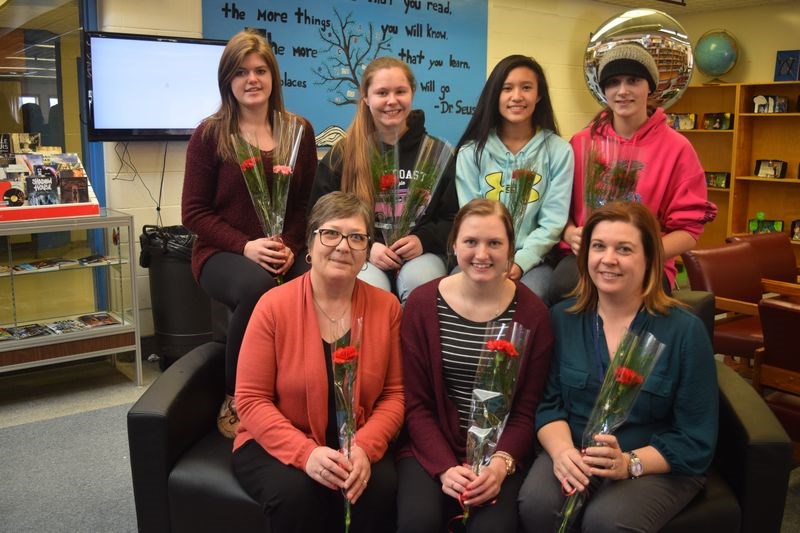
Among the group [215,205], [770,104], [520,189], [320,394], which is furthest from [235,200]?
[770,104]

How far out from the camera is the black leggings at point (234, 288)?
2.46m

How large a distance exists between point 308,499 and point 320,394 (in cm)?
29

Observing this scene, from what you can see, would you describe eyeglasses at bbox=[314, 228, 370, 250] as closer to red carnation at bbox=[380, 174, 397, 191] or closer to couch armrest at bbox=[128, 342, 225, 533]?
red carnation at bbox=[380, 174, 397, 191]

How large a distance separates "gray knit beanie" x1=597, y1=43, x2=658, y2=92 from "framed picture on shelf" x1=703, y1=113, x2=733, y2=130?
524 centimetres

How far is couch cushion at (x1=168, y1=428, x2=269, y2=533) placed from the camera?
2.09m

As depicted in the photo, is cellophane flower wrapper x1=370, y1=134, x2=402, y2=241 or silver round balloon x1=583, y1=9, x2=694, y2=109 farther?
silver round balloon x1=583, y1=9, x2=694, y2=109

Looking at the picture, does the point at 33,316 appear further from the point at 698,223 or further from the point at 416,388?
the point at 698,223

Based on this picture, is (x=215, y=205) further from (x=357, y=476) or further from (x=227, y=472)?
(x=357, y=476)

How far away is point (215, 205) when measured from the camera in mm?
2701

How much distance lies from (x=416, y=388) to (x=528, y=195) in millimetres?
803

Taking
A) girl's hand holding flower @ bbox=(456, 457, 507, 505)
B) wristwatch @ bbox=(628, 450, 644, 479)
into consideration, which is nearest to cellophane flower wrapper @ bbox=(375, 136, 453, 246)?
girl's hand holding flower @ bbox=(456, 457, 507, 505)

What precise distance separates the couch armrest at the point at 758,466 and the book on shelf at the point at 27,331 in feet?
11.5

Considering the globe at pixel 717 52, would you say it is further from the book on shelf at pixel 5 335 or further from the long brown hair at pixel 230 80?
the book on shelf at pixel 5 335

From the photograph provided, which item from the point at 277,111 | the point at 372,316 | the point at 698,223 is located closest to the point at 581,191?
the point at 698,223
